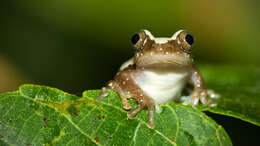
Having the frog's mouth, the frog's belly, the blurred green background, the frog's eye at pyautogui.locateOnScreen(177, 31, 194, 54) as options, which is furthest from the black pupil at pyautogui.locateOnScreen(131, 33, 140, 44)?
the blurred green background

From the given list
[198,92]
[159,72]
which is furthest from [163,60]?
[198,92]

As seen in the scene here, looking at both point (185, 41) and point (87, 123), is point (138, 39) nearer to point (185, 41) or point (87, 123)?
point (185, 41)

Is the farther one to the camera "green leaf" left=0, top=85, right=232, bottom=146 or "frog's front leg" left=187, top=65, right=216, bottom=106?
"frog's front leg" left=187, top=65, right=216, bottom=106

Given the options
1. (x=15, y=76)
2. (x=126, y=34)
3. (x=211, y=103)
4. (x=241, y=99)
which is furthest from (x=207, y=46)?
(x=15, y=76)

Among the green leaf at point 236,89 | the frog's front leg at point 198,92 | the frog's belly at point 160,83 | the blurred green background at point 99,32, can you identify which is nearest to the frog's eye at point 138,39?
the frog's belly at point 160,83

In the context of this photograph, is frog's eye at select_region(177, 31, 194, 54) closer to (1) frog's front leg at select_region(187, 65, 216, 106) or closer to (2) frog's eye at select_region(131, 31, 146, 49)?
(2) frog's eye at select_region(131, 31, 146, 49)

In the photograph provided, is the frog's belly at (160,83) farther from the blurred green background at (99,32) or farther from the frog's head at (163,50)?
the blurred green background at (99,32)

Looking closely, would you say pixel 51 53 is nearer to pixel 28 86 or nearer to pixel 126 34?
pixel 126 34
